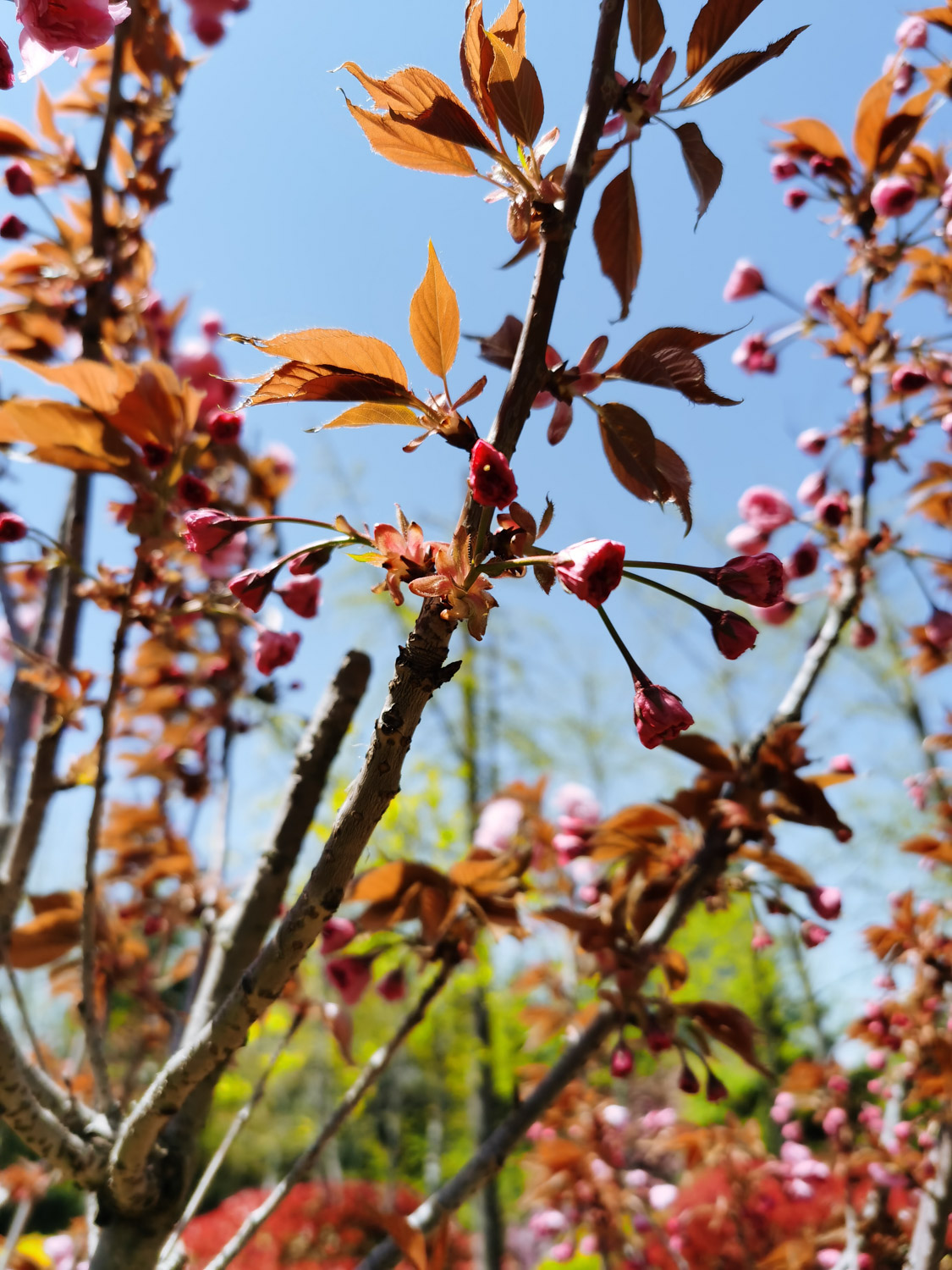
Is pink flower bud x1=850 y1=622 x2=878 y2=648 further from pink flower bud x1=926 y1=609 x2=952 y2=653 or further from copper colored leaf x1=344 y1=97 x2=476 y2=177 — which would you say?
copper colored leaf x1=344 y1=97 x2=476 y2=177

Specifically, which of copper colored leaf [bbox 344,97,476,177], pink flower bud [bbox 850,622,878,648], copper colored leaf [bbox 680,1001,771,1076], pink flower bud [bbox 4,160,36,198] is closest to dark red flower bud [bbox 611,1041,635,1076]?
copper colored leaf [bbox 680,1001,771,1076]

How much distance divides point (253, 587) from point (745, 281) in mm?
1428

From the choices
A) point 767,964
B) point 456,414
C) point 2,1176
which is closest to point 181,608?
point 456,414

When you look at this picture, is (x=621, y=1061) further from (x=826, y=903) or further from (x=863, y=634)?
(x=863, y=634)

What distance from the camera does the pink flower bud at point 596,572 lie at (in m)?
0.43

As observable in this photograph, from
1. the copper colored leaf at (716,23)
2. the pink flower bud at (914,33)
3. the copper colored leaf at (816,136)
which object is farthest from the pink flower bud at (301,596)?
the pink flower bud at (914,33)

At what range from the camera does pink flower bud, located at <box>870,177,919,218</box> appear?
1.30 m

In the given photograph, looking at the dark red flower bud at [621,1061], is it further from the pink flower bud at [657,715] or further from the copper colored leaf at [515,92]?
the copper colored leaf at [515,92]

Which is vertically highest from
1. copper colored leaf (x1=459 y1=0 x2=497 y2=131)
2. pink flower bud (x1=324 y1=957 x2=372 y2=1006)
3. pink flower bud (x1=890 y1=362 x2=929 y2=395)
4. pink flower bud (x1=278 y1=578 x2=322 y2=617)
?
pink flower bud (x1=890 y1=362 x2=929 y2=395)

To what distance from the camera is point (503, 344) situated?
0.63 metres

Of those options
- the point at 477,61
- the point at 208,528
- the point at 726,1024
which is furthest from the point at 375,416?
the point at 726,1024

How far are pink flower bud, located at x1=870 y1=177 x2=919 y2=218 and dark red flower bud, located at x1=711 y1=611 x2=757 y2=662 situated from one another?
3.74 feet

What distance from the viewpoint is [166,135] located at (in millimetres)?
1379

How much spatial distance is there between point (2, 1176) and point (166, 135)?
95.4 inches
